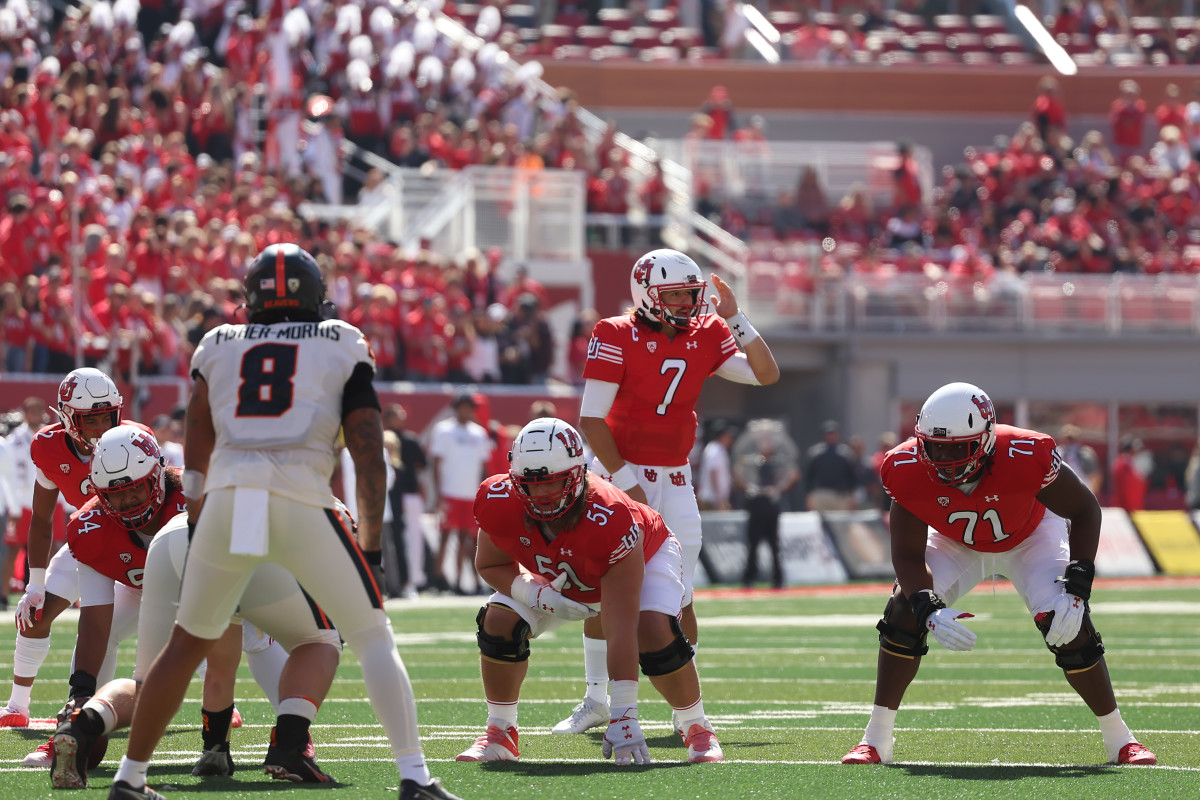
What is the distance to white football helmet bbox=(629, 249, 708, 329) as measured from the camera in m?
8.12

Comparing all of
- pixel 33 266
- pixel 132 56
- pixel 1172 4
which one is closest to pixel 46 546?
pixel 33 266

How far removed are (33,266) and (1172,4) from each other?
2527 centimetres

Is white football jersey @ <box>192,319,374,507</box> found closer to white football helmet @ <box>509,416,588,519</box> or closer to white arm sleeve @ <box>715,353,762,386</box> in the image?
white football helmet @ <box>509,416,588,519</box>

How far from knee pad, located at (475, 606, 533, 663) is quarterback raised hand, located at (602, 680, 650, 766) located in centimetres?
47

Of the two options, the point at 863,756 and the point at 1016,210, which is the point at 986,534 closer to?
the point at 863,756

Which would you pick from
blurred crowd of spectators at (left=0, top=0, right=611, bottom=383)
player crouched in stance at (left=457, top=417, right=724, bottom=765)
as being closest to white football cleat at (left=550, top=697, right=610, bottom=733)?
player crouched in stance at (left=457, top=417, right=724, bottom=765)

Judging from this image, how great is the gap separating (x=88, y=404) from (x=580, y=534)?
248 centimetres

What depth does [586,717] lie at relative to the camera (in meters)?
8.03

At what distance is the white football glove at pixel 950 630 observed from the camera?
661cm

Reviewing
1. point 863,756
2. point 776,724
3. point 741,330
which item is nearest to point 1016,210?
point 741,330

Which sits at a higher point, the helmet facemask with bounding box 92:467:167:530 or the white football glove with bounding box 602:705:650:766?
the helmet facemask with bounding box 92:467:167:530

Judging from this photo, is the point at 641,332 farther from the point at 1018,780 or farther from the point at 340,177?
the point at 340,177

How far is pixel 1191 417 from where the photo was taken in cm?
2672

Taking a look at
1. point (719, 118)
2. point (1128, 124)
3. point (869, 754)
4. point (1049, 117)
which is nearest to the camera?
point (869, 754)
